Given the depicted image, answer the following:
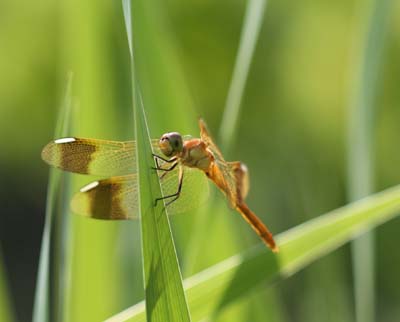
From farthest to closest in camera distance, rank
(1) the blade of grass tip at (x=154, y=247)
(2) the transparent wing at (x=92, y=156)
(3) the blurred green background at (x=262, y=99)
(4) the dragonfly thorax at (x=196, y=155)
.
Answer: (3) the blurred green background at (x=262, y=99)
(4) the dragonfly thorax at (x=196, y=155)
(2) the transparent wing at (x=92, y=156)
(1) the blade of grass tip at (x=154, y=247)

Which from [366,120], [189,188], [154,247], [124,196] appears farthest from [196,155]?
[154,247]

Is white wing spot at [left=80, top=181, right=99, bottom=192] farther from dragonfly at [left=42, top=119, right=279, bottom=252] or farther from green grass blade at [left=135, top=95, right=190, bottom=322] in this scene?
green grass blade at [left=135, top=95, right=190, bottom=322]

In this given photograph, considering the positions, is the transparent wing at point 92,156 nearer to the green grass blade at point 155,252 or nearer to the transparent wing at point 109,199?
the transparent wing at point 109,199

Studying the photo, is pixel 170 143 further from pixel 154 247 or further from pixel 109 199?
pixel 154 247

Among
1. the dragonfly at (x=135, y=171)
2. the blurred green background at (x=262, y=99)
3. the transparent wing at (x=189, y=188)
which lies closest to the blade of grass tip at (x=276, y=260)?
the dragonfly at (x=135, y=171)

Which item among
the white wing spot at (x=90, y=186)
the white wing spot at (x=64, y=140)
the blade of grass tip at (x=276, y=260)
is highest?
the white wing spot at (x=64, y=140)

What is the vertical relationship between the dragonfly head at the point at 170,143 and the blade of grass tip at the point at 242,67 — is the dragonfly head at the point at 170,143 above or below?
below

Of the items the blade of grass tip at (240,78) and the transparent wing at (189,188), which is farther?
the transparent wing at (189,188)
